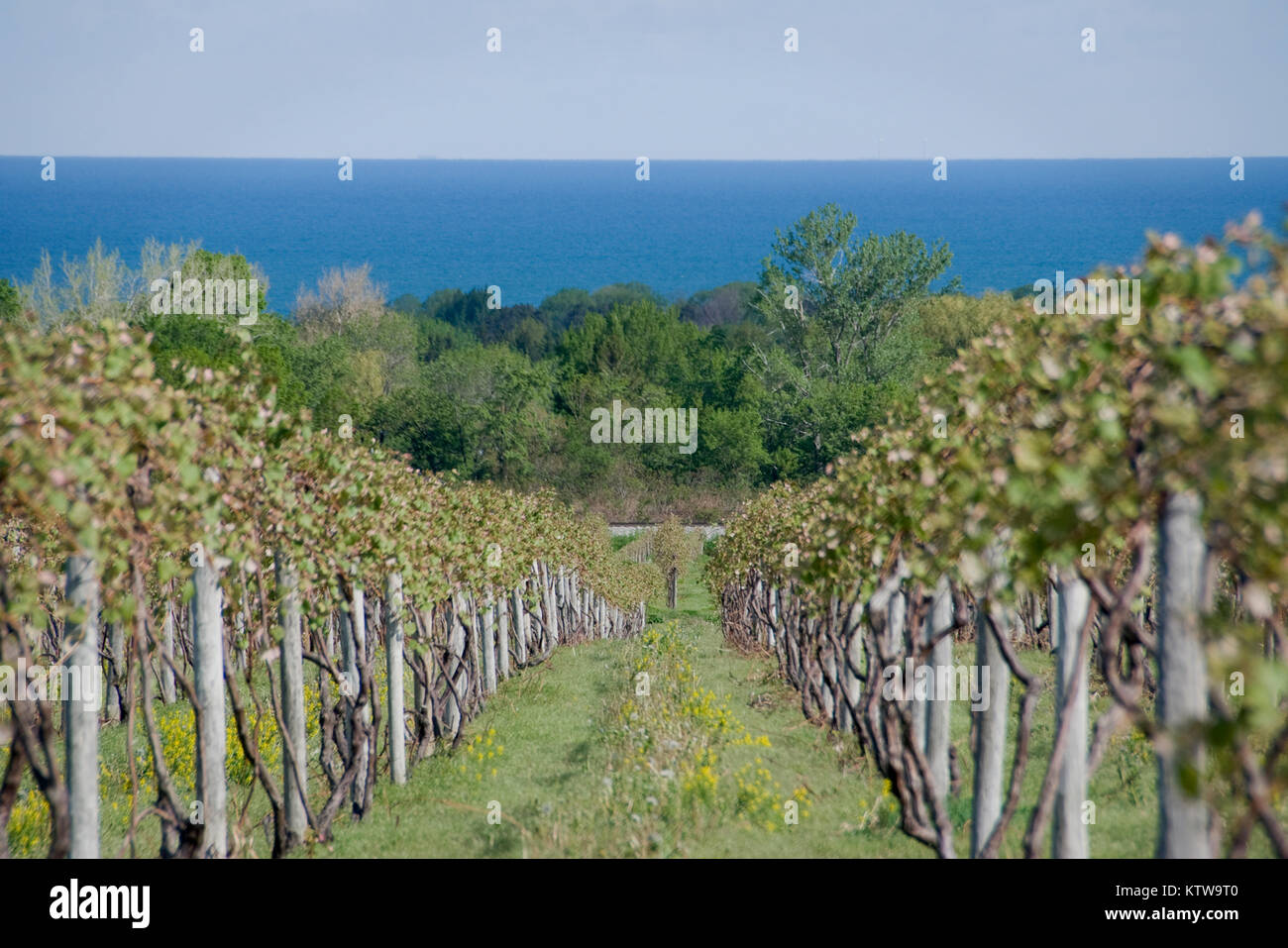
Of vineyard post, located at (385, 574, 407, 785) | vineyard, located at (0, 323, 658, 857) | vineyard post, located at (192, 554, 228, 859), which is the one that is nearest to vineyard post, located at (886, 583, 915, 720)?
vineyard, located at (0, 323, 658, 857)

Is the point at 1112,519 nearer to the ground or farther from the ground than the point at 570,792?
farther from the ground

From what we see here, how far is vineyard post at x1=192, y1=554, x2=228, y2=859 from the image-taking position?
5992 mm

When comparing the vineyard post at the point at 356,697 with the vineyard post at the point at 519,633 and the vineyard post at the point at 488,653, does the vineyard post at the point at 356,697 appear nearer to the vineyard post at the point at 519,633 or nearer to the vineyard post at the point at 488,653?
the vineyard post at the point at 488,653

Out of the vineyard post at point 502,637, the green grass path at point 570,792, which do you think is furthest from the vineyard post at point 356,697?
the vineyard post at point 502,637

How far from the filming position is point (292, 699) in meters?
7.60

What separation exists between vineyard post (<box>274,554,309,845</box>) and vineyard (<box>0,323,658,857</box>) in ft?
0.05

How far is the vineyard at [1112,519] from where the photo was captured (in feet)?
9.29

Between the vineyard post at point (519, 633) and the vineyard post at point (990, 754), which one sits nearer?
the vineyard post at point (990, 754)

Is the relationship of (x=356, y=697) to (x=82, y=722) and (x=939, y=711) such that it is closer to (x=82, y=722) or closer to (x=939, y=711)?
(x=82, y=722)

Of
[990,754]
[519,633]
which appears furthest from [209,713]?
[519,633]

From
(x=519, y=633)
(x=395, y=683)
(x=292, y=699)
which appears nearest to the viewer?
(x=292, y=699)

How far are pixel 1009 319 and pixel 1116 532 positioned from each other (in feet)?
6.63

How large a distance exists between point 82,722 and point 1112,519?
4.39 meters

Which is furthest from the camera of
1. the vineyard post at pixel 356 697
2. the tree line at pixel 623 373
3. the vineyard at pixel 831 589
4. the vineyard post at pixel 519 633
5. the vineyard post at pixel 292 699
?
the tree line at pixel 623 373
